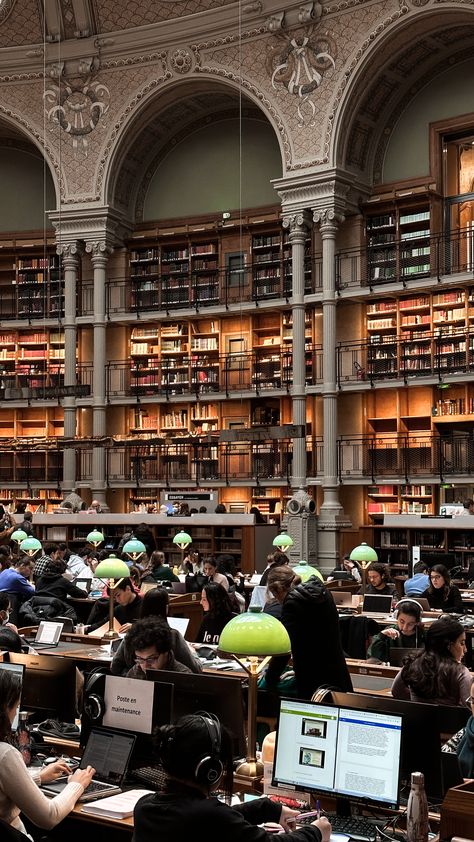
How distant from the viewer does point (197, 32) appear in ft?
63.9

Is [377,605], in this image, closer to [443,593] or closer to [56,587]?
[443,593]

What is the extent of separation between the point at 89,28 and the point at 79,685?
714 inches

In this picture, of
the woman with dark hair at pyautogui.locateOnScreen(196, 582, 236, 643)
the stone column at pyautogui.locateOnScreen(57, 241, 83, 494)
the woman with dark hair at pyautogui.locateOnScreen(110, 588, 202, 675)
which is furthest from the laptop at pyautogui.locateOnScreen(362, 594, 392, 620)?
the stone column at pyautogui.locateOnScreen(57, 241, 83, 494)

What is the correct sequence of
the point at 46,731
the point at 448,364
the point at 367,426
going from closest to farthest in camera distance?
the point at 46,731
the point at 448,364
the point at 367,426

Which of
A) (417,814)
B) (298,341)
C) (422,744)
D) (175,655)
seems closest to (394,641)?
(175,655)

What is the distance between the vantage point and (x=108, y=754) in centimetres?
407

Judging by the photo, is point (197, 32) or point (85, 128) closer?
point (197, 32)

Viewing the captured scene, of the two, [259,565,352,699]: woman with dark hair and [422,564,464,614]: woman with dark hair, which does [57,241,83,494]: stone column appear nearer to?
[422,564,464,614]: woman with dark hair

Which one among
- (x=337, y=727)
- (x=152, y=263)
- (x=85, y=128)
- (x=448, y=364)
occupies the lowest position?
(x=337, y=727)

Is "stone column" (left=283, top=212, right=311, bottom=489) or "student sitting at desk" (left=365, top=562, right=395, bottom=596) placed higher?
"stone column" (left=283, top=212, right=311, bottom=489)

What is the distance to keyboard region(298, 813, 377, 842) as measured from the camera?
3357mm

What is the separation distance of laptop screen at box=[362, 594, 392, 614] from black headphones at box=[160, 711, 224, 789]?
680 centimetres

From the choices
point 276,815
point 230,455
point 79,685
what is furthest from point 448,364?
point 276,815

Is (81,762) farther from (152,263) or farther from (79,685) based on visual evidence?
(152,263)
